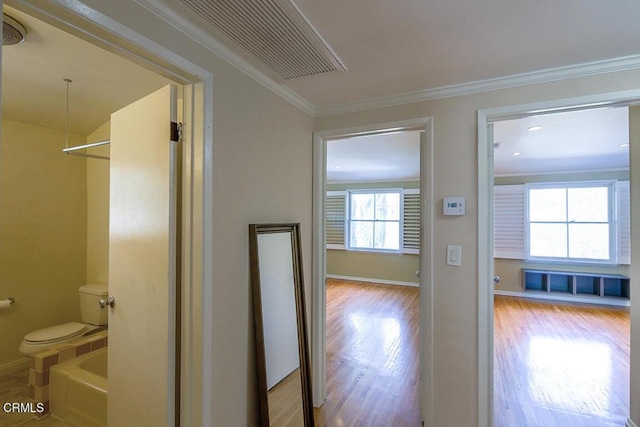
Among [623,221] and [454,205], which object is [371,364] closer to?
[454,205]

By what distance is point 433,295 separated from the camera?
6.32ft

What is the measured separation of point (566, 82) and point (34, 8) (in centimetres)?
238

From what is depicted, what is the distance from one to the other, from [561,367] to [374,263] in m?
3.88

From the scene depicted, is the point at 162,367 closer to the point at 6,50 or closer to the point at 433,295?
the point at 433,295

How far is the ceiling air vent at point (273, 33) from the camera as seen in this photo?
1134 millimetres

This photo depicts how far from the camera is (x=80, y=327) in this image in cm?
262

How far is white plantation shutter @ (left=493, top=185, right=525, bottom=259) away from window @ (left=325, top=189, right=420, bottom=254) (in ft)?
4.85

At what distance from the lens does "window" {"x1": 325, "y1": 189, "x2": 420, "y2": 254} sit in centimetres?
629

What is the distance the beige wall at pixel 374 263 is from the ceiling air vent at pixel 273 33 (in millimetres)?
5104

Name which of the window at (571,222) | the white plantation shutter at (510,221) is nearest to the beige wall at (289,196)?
the white plantation shutter at (510,221)

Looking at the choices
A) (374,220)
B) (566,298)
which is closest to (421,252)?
(374,220)

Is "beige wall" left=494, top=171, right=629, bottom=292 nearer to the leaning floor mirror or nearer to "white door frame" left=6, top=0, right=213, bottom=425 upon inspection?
the leaning floor mirror

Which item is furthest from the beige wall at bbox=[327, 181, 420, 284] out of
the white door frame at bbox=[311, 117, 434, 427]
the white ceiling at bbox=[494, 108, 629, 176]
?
the white door frame at bbox=[311, 117, 434, 427]

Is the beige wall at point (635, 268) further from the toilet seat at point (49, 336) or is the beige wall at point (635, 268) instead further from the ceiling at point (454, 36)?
the toilet seat at point (49, 336)
